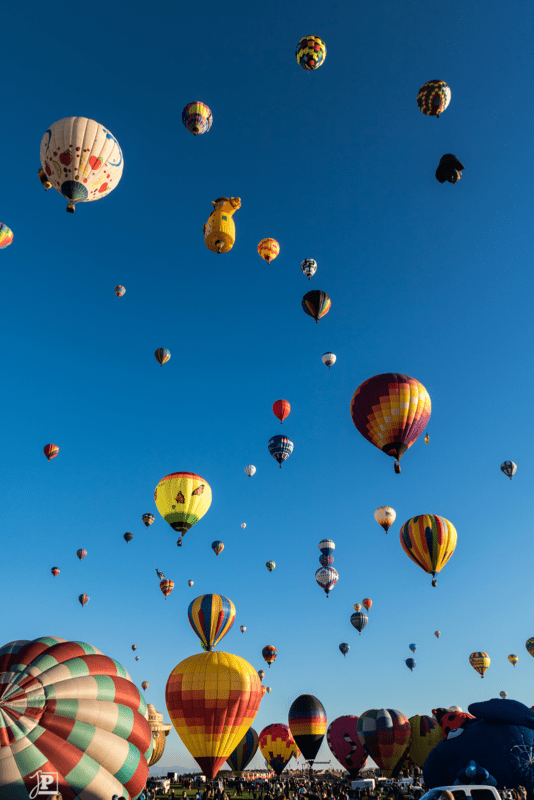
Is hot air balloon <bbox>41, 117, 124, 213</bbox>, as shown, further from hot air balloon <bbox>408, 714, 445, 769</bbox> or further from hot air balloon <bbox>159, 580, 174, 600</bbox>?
hot air balloon <bbox>408, 714, 445, 769</bbox>

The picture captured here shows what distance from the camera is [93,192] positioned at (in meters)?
15.2

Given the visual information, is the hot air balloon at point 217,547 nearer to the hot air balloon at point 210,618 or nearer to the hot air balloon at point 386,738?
the hot air balloon at point 210,618

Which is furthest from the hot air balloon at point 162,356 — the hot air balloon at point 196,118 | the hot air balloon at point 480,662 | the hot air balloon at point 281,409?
the hot air balloon at point 480,662

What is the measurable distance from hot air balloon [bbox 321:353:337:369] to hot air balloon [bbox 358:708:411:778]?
1589 cm

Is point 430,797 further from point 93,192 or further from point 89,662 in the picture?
point 93,192

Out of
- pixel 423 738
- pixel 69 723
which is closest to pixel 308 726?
pixel 423 738

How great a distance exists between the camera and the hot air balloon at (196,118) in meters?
Answer: 18.1

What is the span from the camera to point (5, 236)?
20078 millimetres

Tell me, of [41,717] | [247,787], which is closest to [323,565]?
[247,787]

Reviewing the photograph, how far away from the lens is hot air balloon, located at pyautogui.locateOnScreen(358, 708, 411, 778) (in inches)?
941

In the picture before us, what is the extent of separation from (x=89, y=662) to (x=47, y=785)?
2415 mm

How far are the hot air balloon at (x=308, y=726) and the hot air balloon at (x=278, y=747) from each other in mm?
1875

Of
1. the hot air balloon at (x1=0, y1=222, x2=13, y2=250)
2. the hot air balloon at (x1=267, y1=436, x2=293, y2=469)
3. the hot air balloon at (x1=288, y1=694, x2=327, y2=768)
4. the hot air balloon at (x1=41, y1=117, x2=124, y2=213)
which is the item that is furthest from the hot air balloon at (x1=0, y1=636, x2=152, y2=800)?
the hot air balloon at (x1=288, y1=694, x2=327, y2=768)

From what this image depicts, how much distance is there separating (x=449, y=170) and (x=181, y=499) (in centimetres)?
1400
